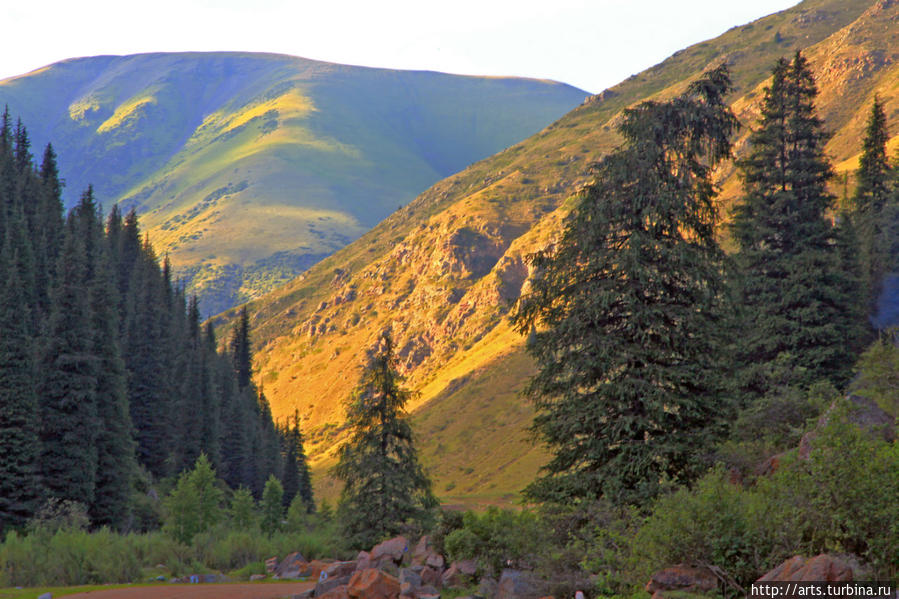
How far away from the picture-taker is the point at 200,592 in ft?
57.5

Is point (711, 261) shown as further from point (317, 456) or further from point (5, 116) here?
point (317, 456)

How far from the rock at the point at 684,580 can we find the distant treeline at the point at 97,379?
3296 cm

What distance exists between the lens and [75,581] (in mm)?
21094

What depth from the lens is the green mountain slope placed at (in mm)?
100938

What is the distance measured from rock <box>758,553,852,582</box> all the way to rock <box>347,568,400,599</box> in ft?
23.4

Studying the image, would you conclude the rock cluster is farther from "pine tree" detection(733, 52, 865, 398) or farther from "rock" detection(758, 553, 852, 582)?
"pine tree" detection(733, 52, 865, 398)

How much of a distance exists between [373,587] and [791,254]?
95.9 ft

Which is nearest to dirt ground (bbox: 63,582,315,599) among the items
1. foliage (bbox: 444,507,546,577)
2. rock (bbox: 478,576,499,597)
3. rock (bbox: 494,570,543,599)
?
foliage (bbox: 444,507,546,577)

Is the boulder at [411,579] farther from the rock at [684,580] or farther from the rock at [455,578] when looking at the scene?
the rock at [684,580]

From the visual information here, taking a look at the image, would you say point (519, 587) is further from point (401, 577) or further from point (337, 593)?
point (401, 577)

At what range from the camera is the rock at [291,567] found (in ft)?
77.9

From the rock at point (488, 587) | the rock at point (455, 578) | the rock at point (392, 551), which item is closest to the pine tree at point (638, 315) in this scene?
the rock at point (455, 578)

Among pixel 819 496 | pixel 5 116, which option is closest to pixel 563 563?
pixel 819 496

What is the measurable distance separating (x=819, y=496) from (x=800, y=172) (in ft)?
96.2
